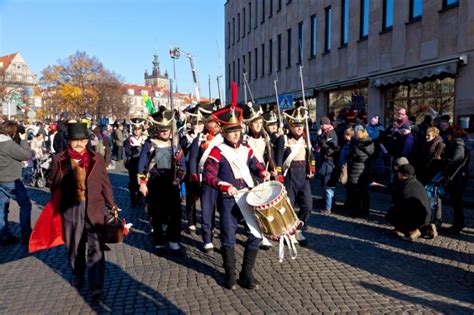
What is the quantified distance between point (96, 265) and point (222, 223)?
1.39 meters

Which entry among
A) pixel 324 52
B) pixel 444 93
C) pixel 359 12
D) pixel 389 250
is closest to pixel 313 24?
pixel 324 52

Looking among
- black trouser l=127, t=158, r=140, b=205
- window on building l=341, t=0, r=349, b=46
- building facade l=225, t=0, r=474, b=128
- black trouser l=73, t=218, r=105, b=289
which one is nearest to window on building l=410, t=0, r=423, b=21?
building facade l=225, t=0, r=474, b=128

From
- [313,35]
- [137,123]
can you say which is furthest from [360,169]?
[313,35]

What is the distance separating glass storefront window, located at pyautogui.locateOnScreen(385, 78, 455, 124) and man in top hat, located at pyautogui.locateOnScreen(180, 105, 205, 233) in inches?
272

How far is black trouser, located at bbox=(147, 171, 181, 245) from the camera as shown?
6.08 meters

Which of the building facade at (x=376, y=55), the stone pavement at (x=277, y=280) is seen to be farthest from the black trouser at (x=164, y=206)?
the building facade at (x=376, y=55)

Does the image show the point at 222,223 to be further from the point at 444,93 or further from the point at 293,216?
the point at 444,93

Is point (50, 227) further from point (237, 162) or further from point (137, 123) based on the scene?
point (137, 123)

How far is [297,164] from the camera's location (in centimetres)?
652

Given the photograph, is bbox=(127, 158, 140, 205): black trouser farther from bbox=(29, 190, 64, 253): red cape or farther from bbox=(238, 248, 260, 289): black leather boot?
bbox=(238, 248, 260, 289): black leather boot

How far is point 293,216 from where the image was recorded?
4.48 metres

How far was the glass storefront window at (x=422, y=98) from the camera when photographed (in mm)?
13008

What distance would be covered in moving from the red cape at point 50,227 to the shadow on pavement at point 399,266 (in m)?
3.48

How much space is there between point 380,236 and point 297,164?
184cm
